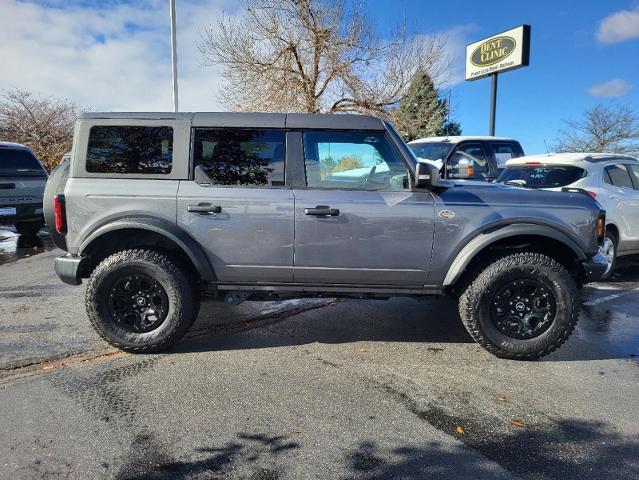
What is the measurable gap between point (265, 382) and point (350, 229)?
4.46 feet

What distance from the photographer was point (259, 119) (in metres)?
3.79

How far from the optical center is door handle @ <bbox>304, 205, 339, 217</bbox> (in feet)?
11.9

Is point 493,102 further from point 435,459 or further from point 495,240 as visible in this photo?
point 435,459

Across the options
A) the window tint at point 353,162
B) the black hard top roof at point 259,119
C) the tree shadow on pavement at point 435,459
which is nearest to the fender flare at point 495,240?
the window tint at point 353,162

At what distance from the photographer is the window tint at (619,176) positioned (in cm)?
678

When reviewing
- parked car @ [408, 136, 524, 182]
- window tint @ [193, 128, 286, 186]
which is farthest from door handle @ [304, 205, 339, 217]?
parked car @ [408, 136, 524, 182]

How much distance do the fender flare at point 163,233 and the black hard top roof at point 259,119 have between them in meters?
0.89

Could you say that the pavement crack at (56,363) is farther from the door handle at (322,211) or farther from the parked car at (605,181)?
the parked car at (605,181)

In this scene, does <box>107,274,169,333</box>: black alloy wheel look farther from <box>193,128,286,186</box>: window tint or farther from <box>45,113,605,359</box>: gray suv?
<box>193,128,286,186</box>: window tint

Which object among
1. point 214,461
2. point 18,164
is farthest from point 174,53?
point 214,461

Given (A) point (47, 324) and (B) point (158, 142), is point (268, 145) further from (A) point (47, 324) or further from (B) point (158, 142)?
(A) point (47, 324)

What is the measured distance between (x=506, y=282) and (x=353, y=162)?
Result: 1.63 meters

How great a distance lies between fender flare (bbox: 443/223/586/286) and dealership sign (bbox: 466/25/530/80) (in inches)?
Result: 509

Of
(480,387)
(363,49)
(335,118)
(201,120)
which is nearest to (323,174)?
(335,118)
